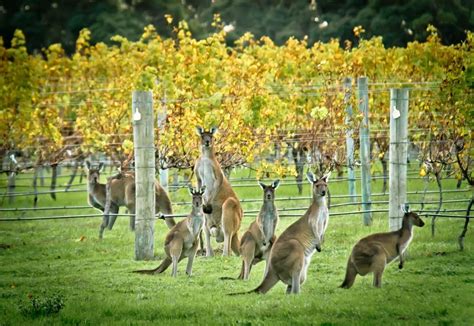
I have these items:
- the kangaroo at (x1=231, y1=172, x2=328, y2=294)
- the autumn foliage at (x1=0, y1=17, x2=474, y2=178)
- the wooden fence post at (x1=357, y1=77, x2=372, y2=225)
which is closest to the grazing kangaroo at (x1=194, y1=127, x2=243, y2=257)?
the autumn foliage at (x1=0, y1=17, x2=474, y2=178)

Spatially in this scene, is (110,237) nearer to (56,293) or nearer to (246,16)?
(56,293)

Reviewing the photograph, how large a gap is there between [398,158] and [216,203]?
3073 mm

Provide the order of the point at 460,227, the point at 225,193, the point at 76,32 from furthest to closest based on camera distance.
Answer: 1. the point at 76,32
2. the point at 460,227
3. the point at 225,193

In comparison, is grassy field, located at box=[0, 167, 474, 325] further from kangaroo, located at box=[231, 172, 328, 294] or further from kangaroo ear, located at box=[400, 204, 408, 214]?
kangaroo ear, located at box=[400, 204, 408, 214]

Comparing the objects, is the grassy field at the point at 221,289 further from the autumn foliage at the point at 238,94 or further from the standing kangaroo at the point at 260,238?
the autumn foliage at the point at 238,94

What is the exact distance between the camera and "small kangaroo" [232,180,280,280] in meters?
12.6

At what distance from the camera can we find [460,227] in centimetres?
1745

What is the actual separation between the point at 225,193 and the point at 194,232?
277 centimetres

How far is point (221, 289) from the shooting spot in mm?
11820

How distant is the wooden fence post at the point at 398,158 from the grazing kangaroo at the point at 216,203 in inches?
94.5

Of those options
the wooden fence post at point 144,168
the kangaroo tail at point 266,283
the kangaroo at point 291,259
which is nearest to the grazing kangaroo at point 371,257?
the kangaroo at point 291,259

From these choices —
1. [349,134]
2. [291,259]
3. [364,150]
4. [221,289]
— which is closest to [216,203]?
[364,150]

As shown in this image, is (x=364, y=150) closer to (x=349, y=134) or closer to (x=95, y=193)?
(x=349, y=134)

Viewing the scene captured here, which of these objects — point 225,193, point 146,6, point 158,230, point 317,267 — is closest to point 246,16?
point 146,6
